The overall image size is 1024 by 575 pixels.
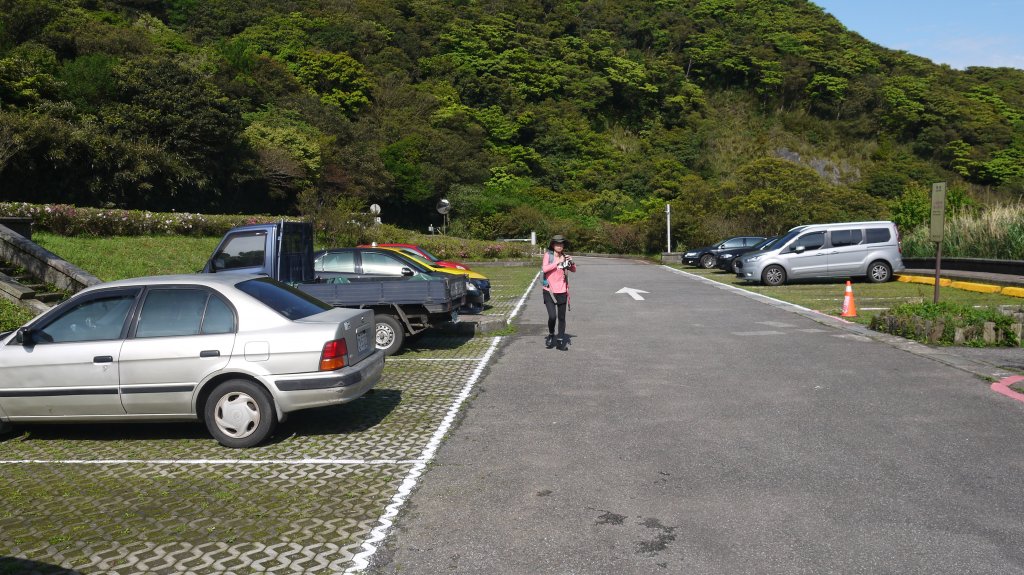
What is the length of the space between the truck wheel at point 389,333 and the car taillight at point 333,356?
430 cm

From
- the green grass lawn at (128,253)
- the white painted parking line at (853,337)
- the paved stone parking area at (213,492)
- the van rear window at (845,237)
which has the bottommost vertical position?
the paved stone parking area at (213,492)

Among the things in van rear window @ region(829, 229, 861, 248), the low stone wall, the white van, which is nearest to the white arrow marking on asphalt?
the white van

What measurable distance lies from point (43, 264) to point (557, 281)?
10.6 meters

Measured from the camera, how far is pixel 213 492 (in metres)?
5.02

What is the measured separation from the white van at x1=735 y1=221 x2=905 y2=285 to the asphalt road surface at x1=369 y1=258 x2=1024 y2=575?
11885 millimetres

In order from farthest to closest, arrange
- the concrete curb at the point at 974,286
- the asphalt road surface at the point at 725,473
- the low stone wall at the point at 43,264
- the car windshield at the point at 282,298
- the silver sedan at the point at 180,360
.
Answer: the concrete curb at the point at 974,286 < the low stone wall at the point at 43,264 < the car windshield at the point at 282,298 < the silver sedan at the point at 180,360 < the asphalt road surface at the point at 725,473

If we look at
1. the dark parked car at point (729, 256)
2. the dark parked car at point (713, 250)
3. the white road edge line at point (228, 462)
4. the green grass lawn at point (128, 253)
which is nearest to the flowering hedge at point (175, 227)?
the green grass lawn at point (128, 253)

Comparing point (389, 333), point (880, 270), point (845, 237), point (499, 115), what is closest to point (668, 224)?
point (845, 237)

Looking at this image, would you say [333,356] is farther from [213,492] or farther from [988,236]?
[988,236]

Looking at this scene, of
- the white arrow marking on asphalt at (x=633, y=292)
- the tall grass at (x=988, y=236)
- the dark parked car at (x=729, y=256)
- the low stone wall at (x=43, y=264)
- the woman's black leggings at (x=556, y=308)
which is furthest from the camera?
the dark parked car at (x=729, y=256)

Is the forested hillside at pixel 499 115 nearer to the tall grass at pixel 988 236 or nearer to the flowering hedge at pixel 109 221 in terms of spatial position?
the flowering hedge at pixel 109 221

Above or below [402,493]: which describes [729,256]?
above

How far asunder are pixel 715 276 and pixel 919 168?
6561 cm

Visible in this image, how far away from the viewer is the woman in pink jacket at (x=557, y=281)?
10406 millimetres
